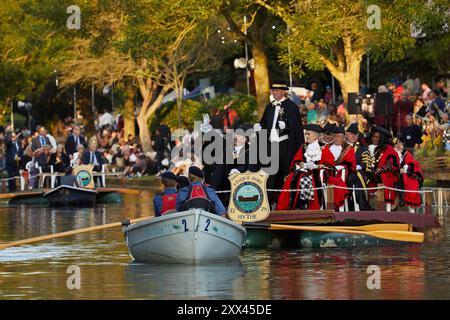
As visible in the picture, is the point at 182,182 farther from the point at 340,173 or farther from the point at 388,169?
the point at 388,169

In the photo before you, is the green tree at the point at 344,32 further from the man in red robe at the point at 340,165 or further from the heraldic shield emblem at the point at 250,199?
the heraldic shield emblem at the point at 250,199

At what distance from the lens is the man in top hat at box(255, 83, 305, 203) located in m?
26.4

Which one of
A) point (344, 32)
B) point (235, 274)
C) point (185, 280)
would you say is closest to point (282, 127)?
point (235, 274)

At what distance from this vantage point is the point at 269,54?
6094cm

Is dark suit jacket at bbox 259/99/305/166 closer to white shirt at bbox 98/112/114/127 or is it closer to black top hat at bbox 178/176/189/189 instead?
black top hat at bbox 178/176/189/189

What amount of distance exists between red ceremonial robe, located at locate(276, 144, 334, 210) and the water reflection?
3732 mm

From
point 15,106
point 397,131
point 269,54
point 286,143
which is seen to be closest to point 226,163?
point 286,143

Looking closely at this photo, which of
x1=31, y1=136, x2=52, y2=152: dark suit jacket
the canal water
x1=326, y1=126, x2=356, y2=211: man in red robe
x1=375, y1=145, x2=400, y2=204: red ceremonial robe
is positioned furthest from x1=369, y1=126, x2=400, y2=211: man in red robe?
x1=31, y1=136, x2=52, y2=152: dark suit jacket

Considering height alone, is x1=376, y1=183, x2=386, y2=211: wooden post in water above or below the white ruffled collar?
below

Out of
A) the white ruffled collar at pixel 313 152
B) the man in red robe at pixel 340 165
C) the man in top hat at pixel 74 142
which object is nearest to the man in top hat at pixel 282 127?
the white ruffled collar at pixel 313 152
